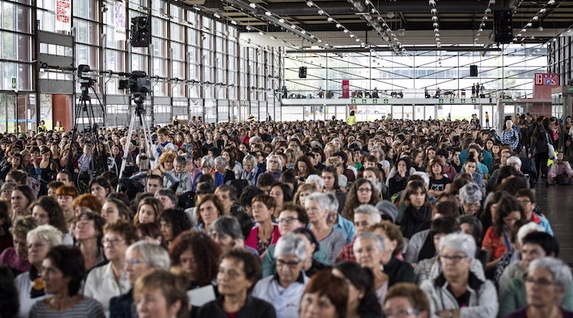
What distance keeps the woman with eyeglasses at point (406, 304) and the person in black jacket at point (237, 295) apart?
0.95 m

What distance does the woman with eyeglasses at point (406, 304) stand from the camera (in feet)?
16.0

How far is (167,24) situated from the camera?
Answer: 4812cm

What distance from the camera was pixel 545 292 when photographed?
5320mm

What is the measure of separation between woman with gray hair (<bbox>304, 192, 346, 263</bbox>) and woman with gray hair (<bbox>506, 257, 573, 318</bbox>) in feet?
9.53

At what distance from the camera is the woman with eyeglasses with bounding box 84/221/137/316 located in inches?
255

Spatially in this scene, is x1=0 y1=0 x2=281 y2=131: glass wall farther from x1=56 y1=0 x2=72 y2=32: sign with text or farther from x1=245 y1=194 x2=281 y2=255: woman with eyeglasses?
x1=245 y1=194 x2=281 y2=255: woman with eyeglasses

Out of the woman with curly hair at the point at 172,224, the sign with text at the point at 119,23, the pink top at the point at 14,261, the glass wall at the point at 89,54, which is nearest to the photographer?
the pink top at the point at 14,261

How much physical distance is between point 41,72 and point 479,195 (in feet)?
85.8

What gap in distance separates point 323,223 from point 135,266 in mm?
2864

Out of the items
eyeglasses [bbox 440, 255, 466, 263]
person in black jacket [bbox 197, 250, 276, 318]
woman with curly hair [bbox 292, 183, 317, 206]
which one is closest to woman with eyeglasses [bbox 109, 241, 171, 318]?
person in black jacket [bbox 197, 250, 276, 318]

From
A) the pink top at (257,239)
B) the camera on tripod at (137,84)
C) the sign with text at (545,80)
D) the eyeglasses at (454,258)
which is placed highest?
the sign with text at (545,80)

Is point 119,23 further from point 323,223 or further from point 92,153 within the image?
point 323,223

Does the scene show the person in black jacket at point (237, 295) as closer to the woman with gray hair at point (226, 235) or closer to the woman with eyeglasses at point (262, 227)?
the woman with gray hair at point (226, 235)

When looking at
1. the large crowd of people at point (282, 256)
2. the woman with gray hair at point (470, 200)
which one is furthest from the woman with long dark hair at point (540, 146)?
the woman with gray hair at point (470, 200)
